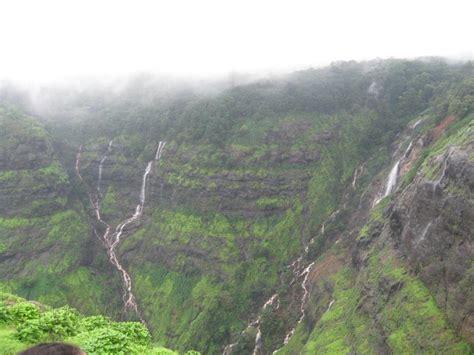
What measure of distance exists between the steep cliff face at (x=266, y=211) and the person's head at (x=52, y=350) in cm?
4353

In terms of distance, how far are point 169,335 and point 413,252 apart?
57015 mm

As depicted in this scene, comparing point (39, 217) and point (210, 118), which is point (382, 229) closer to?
point (210, 118)

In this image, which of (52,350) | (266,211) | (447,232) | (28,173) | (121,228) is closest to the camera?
(52,350)

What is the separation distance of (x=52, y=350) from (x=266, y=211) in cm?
9487

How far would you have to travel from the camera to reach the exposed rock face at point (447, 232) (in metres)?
40.9

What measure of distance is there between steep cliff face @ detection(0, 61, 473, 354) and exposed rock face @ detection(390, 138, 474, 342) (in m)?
0.25

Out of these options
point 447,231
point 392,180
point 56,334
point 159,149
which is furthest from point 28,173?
point 56,334

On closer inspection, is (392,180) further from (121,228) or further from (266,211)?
(121,228)

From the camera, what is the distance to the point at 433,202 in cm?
→ 4962

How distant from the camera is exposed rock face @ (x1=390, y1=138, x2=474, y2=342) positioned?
40.9 meters

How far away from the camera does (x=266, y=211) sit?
A: 10156 cm

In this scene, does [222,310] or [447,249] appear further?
[222,310]

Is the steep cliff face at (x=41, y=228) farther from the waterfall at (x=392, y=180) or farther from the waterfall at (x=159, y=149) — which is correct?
the waterfall at (x=392, y=180)

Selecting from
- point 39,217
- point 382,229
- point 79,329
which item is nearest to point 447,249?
point 382,229
